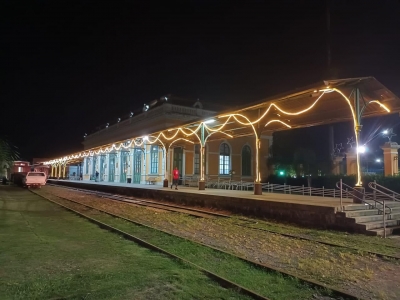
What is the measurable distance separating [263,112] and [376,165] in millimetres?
53933

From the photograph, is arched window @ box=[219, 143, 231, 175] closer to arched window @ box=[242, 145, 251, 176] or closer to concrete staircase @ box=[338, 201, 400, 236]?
arched window @ box=[242, 145, 251, 176]

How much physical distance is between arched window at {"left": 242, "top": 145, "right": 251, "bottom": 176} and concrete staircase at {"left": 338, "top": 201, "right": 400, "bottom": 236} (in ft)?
86.2

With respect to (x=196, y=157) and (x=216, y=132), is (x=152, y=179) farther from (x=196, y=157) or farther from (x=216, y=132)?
(x=216, y=132)

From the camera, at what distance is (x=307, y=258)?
7.53 m

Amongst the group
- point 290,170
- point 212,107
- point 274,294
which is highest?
point 212,107

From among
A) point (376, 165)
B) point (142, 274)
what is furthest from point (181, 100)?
point (376, 165)

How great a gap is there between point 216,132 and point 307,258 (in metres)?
16.4

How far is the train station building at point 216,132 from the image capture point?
13305 mm

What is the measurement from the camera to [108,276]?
238 inches

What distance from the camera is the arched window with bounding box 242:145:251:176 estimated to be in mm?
38062

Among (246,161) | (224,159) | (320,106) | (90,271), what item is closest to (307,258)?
(90,271)

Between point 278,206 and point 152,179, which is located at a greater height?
point 152,179

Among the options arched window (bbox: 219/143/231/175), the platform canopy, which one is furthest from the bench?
the platform canopy

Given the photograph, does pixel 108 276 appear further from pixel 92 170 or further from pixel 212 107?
pixel 92 170
